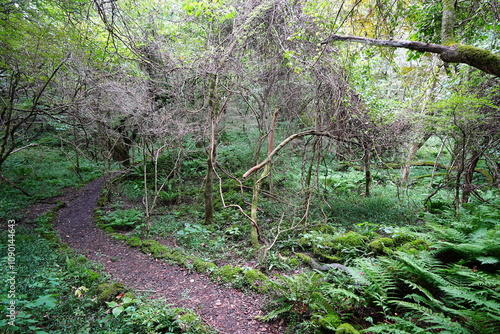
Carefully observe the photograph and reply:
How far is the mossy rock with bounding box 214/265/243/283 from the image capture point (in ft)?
14.7

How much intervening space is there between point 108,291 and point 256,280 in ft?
8.06

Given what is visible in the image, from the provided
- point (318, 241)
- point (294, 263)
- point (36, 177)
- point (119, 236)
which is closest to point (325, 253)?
point (318, 241)

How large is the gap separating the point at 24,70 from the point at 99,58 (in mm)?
2400

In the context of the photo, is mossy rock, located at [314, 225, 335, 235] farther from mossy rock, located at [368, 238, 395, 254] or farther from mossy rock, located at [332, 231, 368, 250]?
mossy rock, located at [368, 238, 395, 254]

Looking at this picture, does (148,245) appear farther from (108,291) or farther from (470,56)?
(470,56)

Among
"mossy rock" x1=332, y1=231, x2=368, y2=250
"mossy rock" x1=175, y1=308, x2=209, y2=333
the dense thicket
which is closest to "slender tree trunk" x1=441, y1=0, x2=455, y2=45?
the dense thicket

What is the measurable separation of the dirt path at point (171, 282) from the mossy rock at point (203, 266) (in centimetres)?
13

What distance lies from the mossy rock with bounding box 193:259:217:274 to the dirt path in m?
0.13

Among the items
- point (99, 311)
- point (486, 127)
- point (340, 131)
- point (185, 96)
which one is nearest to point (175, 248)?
point (99, 311)

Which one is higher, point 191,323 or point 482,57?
point 482,57

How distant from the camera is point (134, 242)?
20.7 feet

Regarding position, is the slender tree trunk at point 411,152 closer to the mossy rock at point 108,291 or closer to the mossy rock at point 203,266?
the mossy rock at point 203,266

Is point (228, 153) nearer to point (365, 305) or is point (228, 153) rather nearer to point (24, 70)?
point (24, 70)

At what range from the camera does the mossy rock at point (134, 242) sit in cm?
625
